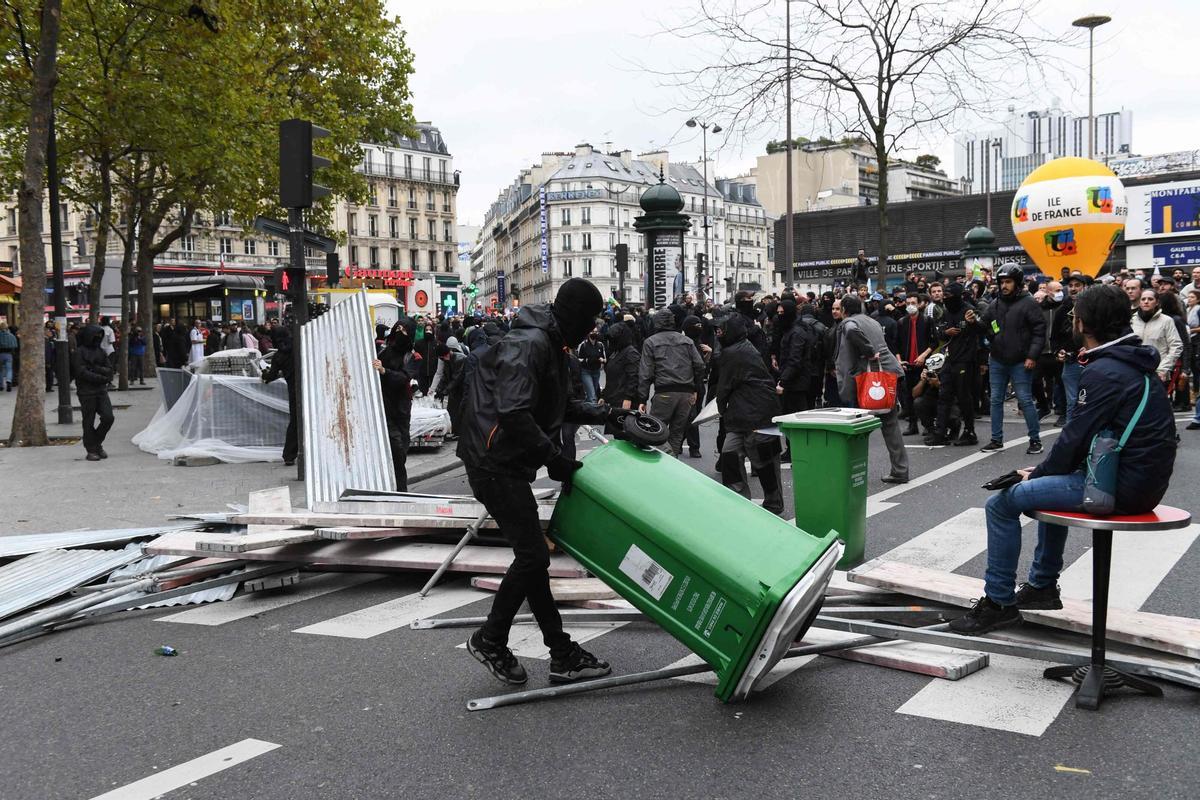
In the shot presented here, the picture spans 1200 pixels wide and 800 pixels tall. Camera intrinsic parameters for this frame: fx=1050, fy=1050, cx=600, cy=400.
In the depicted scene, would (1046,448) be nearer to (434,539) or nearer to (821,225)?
(434,539)

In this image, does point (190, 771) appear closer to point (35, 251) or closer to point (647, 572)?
point (647, 572)

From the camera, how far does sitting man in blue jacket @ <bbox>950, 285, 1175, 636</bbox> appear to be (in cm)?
415

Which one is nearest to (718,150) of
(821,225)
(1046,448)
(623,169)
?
(1046,448)

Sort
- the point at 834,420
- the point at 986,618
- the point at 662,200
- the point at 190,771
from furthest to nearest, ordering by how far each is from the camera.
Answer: the point at 662,200 < the point at 834,420 < the point at 986,618 < the point at 190,771

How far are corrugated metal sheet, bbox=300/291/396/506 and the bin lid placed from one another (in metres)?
3.61

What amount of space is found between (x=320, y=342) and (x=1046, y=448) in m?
7.67

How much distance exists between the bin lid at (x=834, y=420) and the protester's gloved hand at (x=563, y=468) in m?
2.97

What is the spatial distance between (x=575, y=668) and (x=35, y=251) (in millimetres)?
12832

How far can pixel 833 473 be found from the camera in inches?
271

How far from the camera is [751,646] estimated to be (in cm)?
390

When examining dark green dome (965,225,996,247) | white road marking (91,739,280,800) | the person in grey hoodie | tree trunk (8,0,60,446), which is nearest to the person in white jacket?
the person in grey hoodie

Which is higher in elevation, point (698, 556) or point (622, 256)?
point (622, 256)

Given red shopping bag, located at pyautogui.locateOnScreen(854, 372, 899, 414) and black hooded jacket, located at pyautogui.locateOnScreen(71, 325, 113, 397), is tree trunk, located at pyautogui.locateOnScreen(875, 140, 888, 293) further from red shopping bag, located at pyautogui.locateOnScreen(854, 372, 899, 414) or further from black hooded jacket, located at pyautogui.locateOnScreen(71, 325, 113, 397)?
black hooded jacket, located at pyautogui.locateOnScreen(71, 325, 113, 397)

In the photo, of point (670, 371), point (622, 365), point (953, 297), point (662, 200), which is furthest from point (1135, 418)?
point (662, 200)
